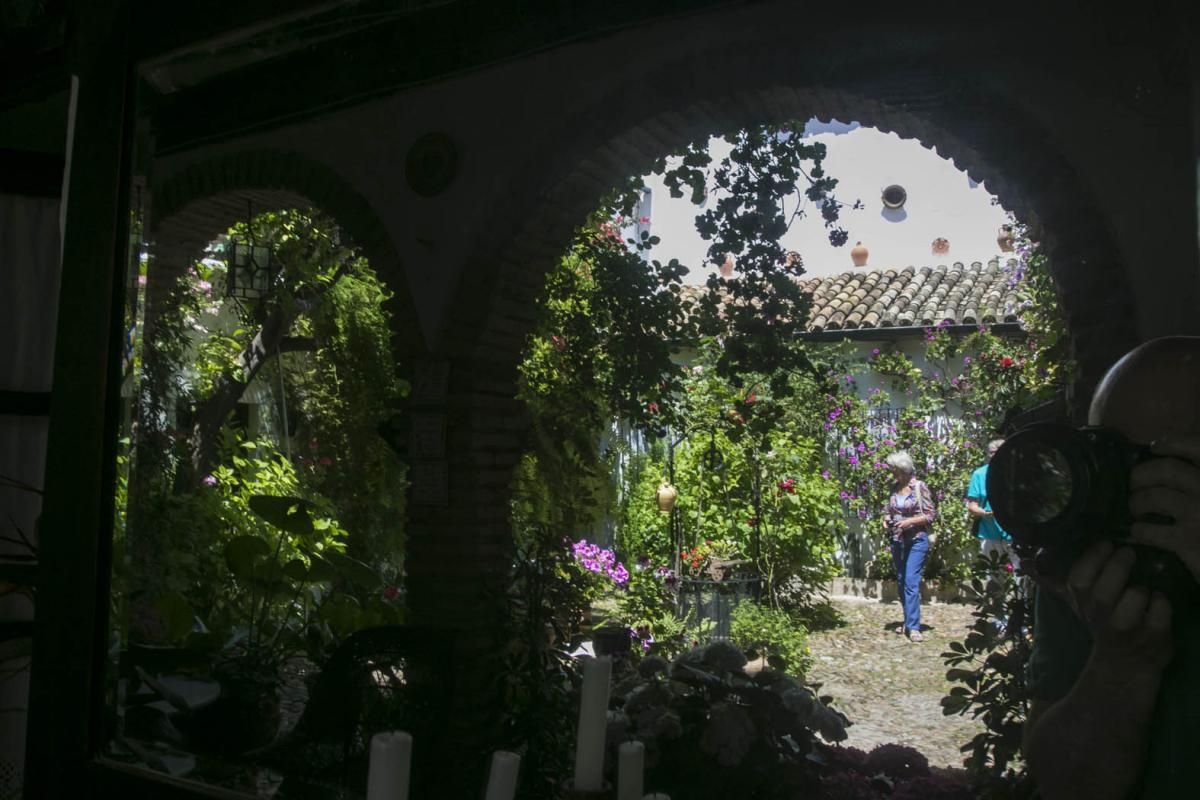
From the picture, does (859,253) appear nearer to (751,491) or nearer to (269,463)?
(751,491)

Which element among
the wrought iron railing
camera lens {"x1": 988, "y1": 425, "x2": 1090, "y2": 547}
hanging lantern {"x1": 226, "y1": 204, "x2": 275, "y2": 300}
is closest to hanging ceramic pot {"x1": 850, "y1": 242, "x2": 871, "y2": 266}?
the wrought iron railing

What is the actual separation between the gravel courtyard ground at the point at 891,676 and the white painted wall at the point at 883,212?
0.67 m

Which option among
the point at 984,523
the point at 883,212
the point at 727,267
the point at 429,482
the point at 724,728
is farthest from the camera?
the point at 429,482

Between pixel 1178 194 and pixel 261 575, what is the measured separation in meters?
2.69

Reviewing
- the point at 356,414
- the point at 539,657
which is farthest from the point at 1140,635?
the point at 356,414

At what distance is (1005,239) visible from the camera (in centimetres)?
173

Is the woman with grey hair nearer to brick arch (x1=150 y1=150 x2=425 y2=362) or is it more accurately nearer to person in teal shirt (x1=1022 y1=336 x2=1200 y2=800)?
person in teal shirt (x1=1022 y1=336 x2=1200 y2=800)

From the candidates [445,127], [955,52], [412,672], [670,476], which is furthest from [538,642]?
[955,52]

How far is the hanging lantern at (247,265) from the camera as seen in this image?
4371 mm

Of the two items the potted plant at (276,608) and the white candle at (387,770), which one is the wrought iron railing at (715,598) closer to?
the potted plant at (276,608)

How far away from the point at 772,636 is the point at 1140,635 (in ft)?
4.96

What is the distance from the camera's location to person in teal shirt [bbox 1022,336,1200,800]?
2.63 feet

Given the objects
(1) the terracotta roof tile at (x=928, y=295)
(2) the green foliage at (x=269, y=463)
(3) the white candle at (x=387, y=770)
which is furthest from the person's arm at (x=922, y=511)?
(2) the green foliage at (x=269, y=463)

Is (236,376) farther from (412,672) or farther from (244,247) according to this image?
(412,672)
